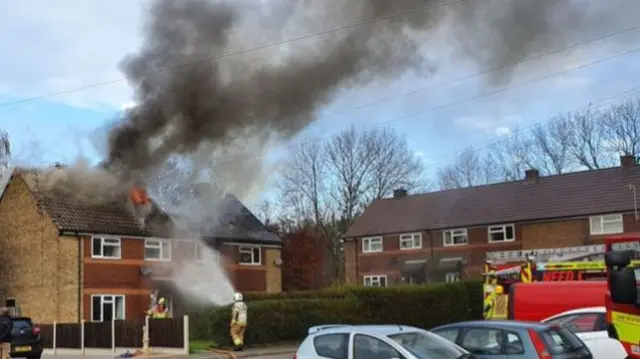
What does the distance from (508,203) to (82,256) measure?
85.2 ft

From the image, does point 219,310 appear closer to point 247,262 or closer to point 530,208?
point 247,262

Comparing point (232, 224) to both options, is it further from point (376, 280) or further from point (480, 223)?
point (480, 223)

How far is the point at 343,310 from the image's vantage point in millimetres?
31281

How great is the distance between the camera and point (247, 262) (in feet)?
152

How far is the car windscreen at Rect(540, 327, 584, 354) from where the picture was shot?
40.5 ft

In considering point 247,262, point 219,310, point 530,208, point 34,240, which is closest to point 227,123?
point 219,310

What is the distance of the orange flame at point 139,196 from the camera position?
3653 centimetres

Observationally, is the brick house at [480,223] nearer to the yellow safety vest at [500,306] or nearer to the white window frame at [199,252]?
the white window frame at [199,252]

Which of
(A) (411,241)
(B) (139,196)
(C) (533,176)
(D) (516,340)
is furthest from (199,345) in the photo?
(C) (533,176)

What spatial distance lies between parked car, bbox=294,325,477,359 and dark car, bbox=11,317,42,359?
53.3 ft

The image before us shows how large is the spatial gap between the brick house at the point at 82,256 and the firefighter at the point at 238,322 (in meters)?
13.0

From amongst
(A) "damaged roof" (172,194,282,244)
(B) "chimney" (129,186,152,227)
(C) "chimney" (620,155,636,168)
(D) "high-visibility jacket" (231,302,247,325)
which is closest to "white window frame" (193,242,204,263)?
(A) "damaged roof" (172,194,282,244)

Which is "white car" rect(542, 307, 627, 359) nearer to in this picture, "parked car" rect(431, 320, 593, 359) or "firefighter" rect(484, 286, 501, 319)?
"parked car" rect(431, 320, 593, 359)

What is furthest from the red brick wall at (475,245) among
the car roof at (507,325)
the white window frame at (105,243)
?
the car roof at (507,325)
